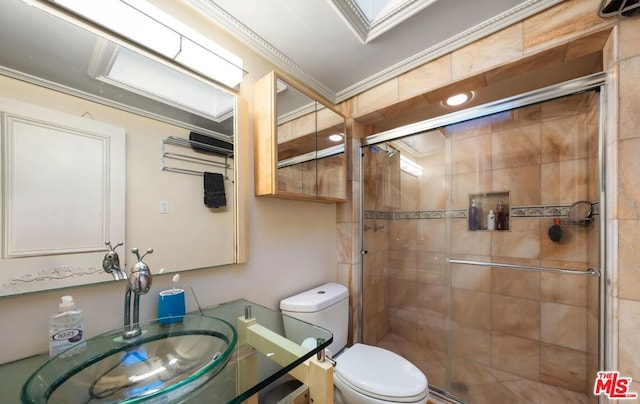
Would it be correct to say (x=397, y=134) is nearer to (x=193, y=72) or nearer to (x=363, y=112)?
(x=363, y=112)

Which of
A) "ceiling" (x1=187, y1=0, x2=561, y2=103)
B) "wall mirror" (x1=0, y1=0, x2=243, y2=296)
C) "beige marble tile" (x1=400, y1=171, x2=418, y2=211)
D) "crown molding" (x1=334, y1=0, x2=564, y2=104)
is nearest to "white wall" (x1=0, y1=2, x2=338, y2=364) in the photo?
"wall mirror" (x1=0, y1=0, x2=243, y2=296)

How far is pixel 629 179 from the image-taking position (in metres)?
0.98

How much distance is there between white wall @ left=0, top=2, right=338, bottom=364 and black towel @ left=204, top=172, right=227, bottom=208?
0.56 ft

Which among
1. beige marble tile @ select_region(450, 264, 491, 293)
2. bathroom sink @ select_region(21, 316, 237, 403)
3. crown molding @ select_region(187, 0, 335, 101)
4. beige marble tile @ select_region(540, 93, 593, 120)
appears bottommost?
beige marble tile @ select_region(450, 264, 491, 293)

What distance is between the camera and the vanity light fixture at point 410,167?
225 cm

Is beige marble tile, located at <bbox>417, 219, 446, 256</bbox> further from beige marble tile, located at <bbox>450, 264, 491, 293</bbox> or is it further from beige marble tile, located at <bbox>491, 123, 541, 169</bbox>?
beige marble tile, located at <bbox>491, 123, 541, 169</bbox>

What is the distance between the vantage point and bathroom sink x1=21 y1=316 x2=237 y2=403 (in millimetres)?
643

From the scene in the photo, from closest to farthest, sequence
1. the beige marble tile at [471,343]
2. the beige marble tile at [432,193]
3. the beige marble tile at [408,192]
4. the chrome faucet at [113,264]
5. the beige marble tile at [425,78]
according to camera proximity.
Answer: the chrome faucet at [113,264]
the beige marble tile at [425,78]
the beige marble tile at [471,343]
the beige marble tile at [432,193]
the beige marble tile at [408,192]

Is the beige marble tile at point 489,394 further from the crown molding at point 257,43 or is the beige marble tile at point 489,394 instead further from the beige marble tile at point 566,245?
the crown molding at point 257,43

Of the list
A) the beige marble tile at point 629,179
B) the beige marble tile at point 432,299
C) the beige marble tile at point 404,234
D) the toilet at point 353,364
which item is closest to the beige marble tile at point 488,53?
the beige marble tile at point 629,179

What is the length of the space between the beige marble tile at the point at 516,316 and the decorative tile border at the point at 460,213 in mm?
658

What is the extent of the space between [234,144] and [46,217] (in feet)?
2.39

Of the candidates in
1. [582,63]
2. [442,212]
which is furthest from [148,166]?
[582,63]

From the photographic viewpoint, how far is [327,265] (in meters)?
1.82
